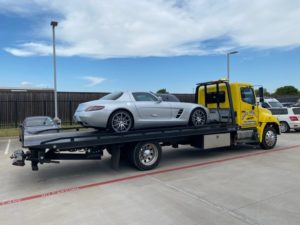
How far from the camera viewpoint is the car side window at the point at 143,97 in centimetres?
753

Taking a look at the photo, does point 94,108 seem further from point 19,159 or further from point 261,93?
point 261,93

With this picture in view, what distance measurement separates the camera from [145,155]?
739 cm

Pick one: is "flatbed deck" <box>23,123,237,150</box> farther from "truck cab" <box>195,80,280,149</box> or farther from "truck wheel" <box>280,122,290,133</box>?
"truck wheel" <box>280,122,290,133</box>

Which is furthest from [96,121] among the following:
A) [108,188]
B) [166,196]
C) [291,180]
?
[291,180]

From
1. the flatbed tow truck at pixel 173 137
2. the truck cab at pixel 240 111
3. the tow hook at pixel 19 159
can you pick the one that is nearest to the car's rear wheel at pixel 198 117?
the flatbed tow truck at pixel 173 137

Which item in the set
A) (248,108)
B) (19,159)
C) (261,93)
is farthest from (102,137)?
(261,93)

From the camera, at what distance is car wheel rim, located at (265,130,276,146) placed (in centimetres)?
1034

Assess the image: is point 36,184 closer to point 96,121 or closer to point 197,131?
point 96,121

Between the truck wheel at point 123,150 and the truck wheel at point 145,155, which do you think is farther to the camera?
the truck wheel at point 123,150

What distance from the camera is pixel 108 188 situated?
5.91 metres

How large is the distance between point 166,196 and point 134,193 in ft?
2.19

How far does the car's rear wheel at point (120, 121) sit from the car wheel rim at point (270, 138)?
5792 millimetres

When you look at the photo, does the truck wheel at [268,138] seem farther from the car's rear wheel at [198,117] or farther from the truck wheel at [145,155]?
the truck wheel at [145,155]

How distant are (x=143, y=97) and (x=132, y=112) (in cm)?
67
